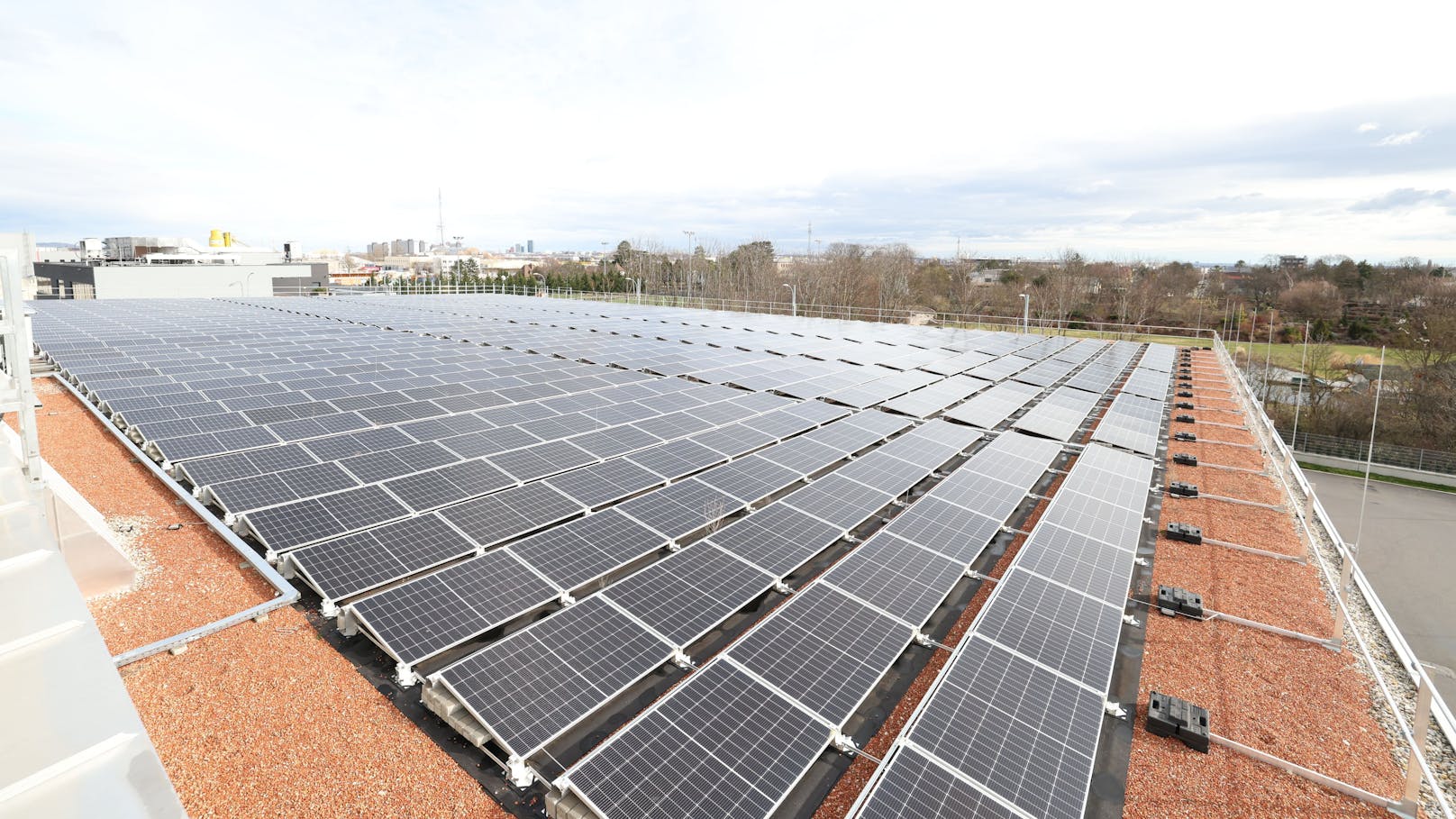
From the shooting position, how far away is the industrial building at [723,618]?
21.0ft

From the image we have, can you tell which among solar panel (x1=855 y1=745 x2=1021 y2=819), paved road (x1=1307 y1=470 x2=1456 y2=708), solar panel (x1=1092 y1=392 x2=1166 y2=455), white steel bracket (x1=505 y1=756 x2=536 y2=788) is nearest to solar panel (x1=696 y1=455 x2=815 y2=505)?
solar panel (x1=855 y1=745 x2=1021 y2=819)

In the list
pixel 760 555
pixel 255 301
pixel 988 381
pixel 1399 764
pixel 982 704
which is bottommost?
pixel 1399 764

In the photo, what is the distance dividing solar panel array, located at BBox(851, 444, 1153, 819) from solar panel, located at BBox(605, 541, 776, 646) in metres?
2.76

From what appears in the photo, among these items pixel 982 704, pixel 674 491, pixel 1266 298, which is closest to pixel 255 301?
pixel 674 491

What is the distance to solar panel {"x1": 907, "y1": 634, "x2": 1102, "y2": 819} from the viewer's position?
613cm

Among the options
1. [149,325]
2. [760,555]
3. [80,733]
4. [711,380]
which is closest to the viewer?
[80,733]

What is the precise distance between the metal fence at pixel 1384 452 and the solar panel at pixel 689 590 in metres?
39.6

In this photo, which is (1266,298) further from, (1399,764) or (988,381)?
(1399,764)

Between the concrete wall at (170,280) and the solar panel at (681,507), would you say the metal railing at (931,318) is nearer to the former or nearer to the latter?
the concrete wall at (170,280)

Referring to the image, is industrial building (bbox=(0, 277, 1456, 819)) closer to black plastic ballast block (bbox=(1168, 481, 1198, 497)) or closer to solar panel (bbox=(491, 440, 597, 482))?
solar panel (bbox=(491, 440, 597, 482))

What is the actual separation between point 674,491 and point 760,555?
2.64 metres

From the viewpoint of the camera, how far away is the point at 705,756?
619cm

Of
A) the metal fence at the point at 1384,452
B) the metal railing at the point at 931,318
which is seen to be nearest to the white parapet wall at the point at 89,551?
the metal railing at the point at 931,318

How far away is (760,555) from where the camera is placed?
9891 mm
